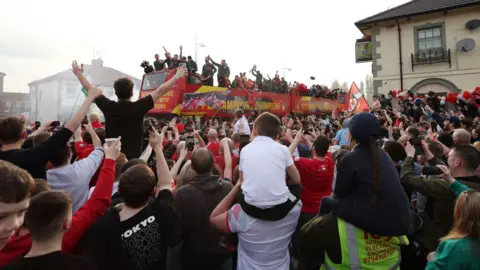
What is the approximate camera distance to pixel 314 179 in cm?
411

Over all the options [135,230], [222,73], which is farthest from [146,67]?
[135,230]

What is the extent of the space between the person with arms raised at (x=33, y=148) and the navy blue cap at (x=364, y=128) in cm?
222

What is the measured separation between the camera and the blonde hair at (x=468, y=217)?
2.05 metres

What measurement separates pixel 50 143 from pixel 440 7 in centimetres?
2256

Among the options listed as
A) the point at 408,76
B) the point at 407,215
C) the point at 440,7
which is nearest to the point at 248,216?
the point at 407,215

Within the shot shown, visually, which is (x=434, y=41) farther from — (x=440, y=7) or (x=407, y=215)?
(x=407, y=215)

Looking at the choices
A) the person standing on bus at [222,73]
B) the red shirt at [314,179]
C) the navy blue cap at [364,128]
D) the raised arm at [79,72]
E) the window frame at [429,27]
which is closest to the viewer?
the navy blue cap at [364,128]

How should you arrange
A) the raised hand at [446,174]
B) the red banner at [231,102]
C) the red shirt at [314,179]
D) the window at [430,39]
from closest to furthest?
the raised hand at [446,174] < the red shirt at [314,179] < the red banner at [231,102] < the window at [430,39]

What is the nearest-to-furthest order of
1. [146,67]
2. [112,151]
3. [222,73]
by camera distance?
[112,151] → [146,67] → [222,73]

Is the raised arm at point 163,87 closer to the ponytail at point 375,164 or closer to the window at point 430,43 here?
the ponytail at point 375,164

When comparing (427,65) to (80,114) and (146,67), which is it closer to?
(146,67)

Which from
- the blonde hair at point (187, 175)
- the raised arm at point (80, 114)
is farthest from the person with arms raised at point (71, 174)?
the blonde hair at point (187, 175)

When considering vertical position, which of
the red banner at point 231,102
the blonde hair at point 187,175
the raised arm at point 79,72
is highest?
the red banner at point 231,102

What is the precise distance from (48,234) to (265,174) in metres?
1.49
